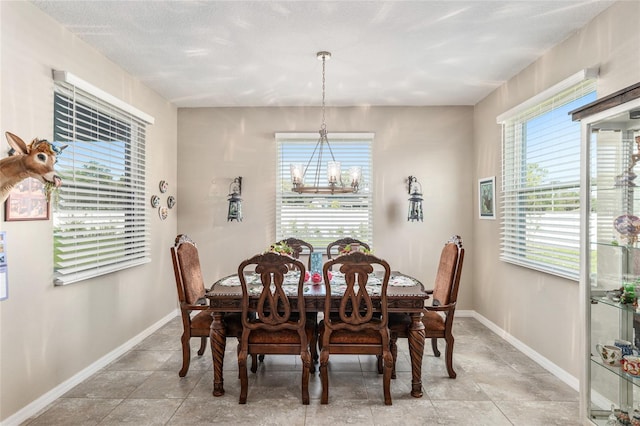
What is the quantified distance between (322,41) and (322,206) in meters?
2.31

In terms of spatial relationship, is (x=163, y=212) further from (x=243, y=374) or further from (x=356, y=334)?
(x=356, y=334)

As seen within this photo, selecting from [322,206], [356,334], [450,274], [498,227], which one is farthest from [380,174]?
[356,334]

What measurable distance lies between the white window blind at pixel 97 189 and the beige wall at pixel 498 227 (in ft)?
12.1

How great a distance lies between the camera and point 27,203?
2545 mm

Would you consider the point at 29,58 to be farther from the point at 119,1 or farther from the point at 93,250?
the point at 93,250

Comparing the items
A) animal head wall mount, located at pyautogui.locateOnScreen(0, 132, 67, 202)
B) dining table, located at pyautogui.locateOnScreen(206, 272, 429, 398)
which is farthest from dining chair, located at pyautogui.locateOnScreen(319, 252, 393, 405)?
animal head wall mount, located at pyautogui.locateOnScreen(0, 132, 67, 202)

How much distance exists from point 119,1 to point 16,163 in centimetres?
129

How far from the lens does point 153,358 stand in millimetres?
3561

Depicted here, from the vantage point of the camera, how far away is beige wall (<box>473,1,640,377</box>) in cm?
257

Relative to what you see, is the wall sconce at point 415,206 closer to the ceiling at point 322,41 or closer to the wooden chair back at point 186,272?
the ceiling at point 322,41

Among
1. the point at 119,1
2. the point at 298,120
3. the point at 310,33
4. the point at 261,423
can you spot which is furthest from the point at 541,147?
the point at 119,1

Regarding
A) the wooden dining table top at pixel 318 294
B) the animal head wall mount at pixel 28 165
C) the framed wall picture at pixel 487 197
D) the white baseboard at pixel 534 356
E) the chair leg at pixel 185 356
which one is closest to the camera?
the animal head wall mount at pixel 28 165

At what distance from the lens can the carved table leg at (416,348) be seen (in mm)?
2803

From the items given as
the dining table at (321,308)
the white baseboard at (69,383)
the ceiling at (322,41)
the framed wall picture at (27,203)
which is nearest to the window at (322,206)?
the ceiling at (322,41)
